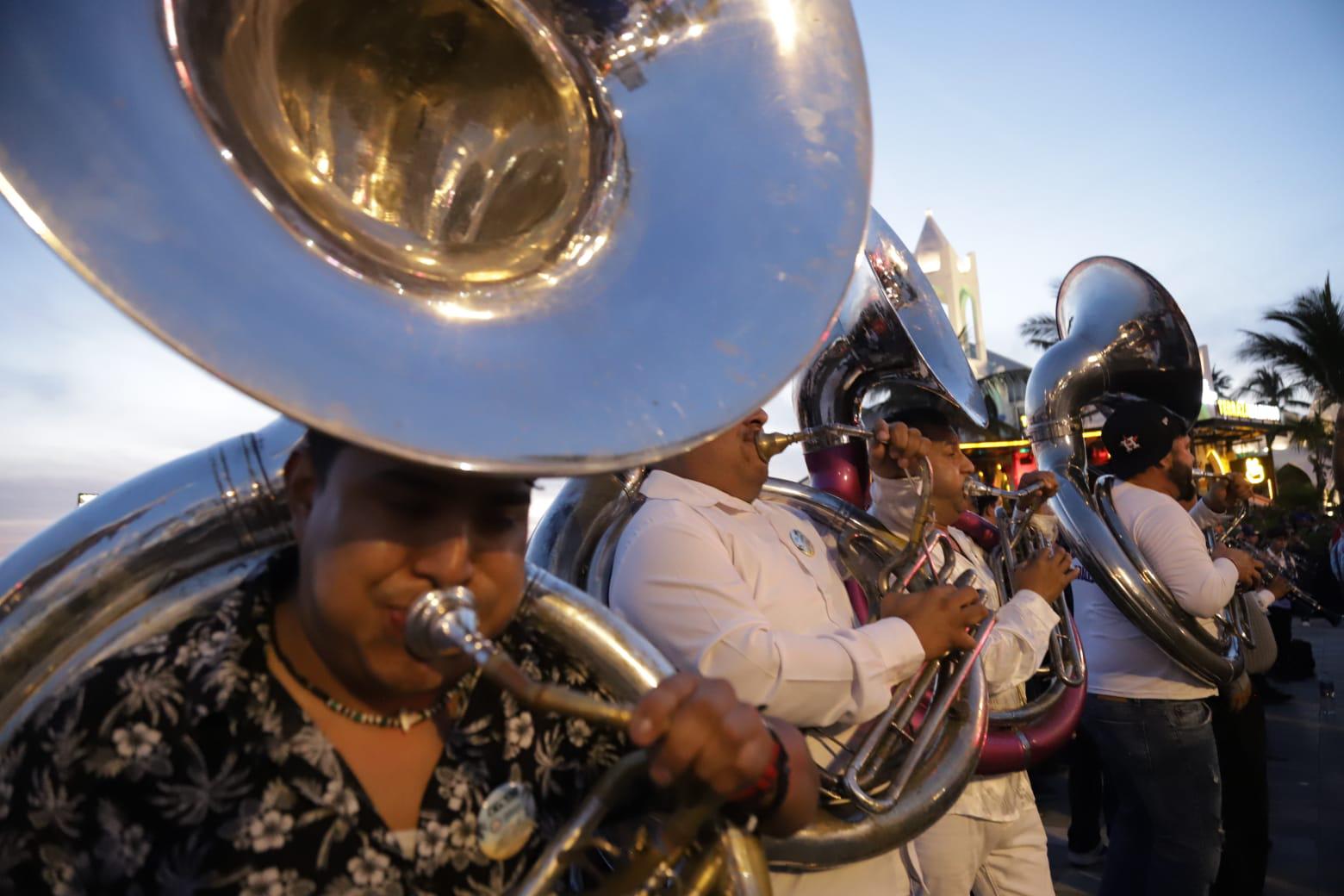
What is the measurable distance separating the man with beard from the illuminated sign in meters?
23.9

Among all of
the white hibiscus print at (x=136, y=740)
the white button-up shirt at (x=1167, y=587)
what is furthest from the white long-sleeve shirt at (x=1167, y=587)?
the white hibiscus print at (x=136, y=740)

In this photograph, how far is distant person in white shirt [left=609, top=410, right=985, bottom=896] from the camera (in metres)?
1.65

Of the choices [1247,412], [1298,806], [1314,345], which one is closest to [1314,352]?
[1314,345]

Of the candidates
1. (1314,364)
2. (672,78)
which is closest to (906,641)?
(672,78)

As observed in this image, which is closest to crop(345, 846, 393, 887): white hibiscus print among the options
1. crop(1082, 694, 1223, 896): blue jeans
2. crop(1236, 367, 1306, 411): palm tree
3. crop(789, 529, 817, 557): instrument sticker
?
crop(789, 529, 817, 557): instrument sticker

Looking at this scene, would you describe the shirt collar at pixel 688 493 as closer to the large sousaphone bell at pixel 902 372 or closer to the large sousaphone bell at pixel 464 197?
the large sousaphone bell at pixel 902 372

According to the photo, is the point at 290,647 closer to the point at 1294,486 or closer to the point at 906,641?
the point at 906,641

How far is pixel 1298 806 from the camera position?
4.80 m

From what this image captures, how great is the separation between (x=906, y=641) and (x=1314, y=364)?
24.2 metres

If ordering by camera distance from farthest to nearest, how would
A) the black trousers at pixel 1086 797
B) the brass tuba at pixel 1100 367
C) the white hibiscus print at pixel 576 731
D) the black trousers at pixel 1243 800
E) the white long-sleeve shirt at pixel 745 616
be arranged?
the black trousers at pixel 1086 797 → the brass tuba at pixel 1100 367 → the black trousers at pixel 1243 800 → the white long-sleeve shirt at pixel 745 616 → the white hibiscus print at pixel 576 731

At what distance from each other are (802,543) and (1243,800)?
8.07 feet

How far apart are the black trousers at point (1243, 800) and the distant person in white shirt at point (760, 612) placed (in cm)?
220

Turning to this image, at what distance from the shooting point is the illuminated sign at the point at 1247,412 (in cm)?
2520

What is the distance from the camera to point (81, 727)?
0.91 meters
